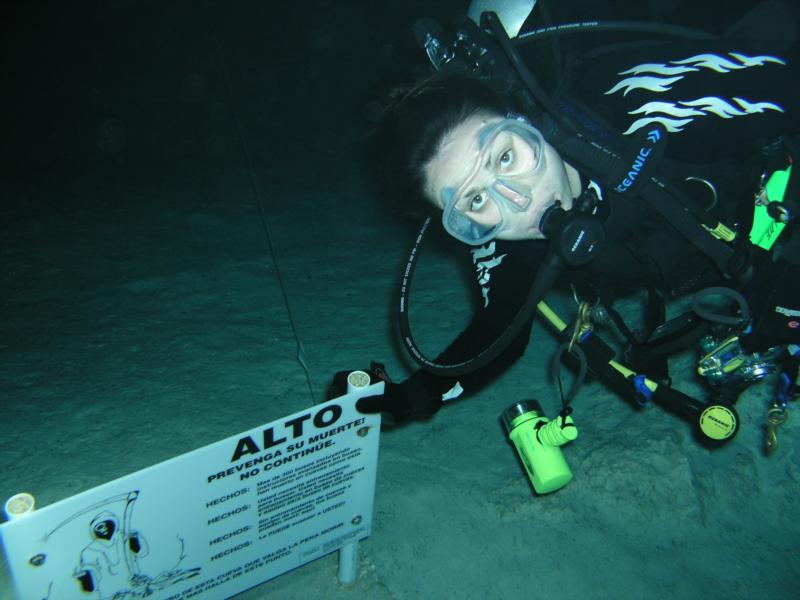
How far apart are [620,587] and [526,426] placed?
0.90 m

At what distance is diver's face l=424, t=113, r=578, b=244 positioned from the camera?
1840 millimetres

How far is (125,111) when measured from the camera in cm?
734

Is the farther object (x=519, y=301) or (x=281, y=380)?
(x=281, y=380)

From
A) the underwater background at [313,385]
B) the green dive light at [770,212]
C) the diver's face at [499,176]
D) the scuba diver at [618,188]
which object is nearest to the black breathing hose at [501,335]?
the scuba diver at [618,188]

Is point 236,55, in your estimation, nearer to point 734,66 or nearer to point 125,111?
point 125,111

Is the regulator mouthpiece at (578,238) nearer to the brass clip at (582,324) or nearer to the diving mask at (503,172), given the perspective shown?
the diving mask at (503,172)

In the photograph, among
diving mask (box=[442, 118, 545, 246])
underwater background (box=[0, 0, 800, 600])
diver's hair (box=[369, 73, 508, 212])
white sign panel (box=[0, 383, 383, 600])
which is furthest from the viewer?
underwater background (box=[0, 0, 800, 600])

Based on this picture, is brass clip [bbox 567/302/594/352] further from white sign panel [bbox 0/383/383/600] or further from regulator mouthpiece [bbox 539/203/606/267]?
white sign panel [bbox 0/383/383/600]

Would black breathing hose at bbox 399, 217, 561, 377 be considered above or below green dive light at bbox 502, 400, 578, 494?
above

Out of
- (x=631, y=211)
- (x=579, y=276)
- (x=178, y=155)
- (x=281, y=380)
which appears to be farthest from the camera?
(x=178, y=155)

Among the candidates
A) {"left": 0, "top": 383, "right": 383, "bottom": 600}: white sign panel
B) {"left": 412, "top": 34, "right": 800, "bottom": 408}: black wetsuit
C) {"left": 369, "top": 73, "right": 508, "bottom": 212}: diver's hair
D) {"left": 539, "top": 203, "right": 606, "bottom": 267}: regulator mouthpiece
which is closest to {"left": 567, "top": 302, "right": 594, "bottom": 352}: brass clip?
{"left": 412, "top": 34, "right": 800, "bottom": 408}: black wetsuit

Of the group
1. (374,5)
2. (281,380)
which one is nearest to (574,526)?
(281,380)

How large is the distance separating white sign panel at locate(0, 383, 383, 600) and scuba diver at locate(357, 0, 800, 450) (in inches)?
9.4

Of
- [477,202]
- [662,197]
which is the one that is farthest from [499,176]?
[662,197]
